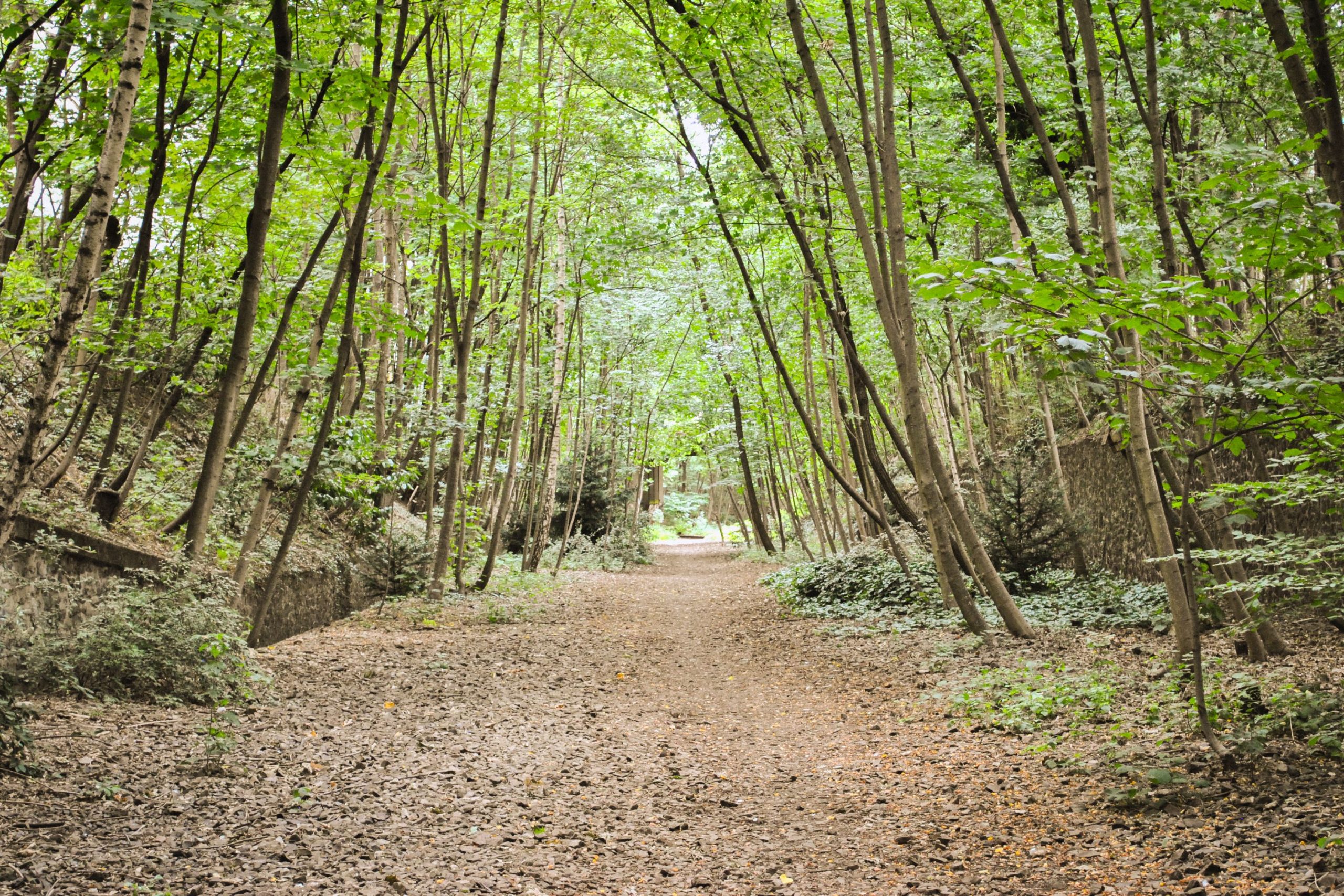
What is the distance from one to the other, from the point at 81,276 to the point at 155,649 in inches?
119

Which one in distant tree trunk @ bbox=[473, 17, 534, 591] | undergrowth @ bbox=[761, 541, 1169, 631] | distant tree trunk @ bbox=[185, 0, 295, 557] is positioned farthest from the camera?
distant tree trunk @ bbox=[473, 17, 534, 591]

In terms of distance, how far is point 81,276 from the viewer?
3459mm

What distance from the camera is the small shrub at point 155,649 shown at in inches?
204

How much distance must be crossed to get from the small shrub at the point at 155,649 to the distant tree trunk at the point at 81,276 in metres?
2.03

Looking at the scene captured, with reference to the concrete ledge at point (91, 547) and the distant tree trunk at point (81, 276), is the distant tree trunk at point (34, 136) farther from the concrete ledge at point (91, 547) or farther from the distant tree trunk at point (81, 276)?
the distant tree trunk at point (81, 276)

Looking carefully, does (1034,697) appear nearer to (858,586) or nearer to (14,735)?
(14,735)

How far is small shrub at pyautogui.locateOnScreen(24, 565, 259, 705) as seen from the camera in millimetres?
5191

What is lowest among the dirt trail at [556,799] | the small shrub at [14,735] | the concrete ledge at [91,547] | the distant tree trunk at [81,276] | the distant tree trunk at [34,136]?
the dirt trail at [556,799]

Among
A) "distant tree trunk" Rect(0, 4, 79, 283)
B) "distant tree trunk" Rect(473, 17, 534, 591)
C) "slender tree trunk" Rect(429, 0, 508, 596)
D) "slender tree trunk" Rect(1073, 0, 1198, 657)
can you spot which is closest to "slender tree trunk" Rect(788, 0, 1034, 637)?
"slender tree trunk" Rect(1073, 0, 1198, 657)

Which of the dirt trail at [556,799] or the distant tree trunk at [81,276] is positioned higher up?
the distant tree trunk at [81,276]

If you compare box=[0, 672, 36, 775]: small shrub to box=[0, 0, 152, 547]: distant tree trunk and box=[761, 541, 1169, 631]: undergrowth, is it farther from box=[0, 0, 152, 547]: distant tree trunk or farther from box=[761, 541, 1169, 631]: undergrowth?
box=[761, 541, 1169, 631]: undergrowth

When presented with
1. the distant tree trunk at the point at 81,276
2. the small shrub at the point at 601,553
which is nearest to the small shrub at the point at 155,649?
the distant tree trunk at the point at 81,276

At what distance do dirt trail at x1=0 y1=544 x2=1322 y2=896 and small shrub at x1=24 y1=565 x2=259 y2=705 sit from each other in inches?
11.9

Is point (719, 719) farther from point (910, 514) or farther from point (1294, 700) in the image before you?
point (910, 514)
